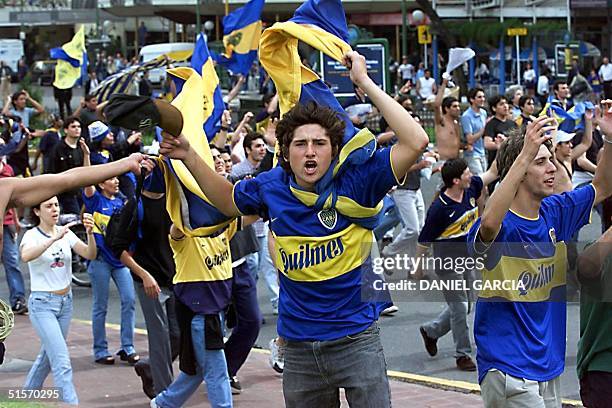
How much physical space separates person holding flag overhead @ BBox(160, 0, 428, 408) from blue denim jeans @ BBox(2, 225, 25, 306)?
284 inches

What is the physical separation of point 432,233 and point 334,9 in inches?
151

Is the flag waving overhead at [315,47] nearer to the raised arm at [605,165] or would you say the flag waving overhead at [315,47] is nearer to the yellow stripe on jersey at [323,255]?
the yellow stripe on jersey at [323,255]

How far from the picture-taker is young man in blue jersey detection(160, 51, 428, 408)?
Answer: 16.2 feet

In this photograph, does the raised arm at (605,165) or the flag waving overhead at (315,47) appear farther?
the raised arm at (605,165)

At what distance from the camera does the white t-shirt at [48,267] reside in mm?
7828

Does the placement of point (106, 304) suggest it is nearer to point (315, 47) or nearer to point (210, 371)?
point (210, 371)

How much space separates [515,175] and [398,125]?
0.58 meters

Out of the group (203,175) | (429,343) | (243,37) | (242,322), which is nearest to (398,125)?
(203,175)

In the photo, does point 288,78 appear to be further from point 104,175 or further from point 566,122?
point 566,122

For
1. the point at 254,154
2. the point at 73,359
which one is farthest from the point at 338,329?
the point at 254,154

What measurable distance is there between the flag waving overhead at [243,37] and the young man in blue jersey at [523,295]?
10.8m

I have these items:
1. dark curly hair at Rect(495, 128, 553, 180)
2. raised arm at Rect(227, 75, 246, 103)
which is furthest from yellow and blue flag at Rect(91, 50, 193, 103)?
dark curly hair at Rect(495, 128, 553, 180)

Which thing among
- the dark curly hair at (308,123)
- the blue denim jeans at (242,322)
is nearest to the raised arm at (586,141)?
the blue denim jeans at (242,322)

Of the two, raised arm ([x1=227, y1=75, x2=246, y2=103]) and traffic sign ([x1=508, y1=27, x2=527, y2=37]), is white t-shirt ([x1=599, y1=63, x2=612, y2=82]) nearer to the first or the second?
traffic sign ([x1=508, y1=27, x2=527, y2=37])
